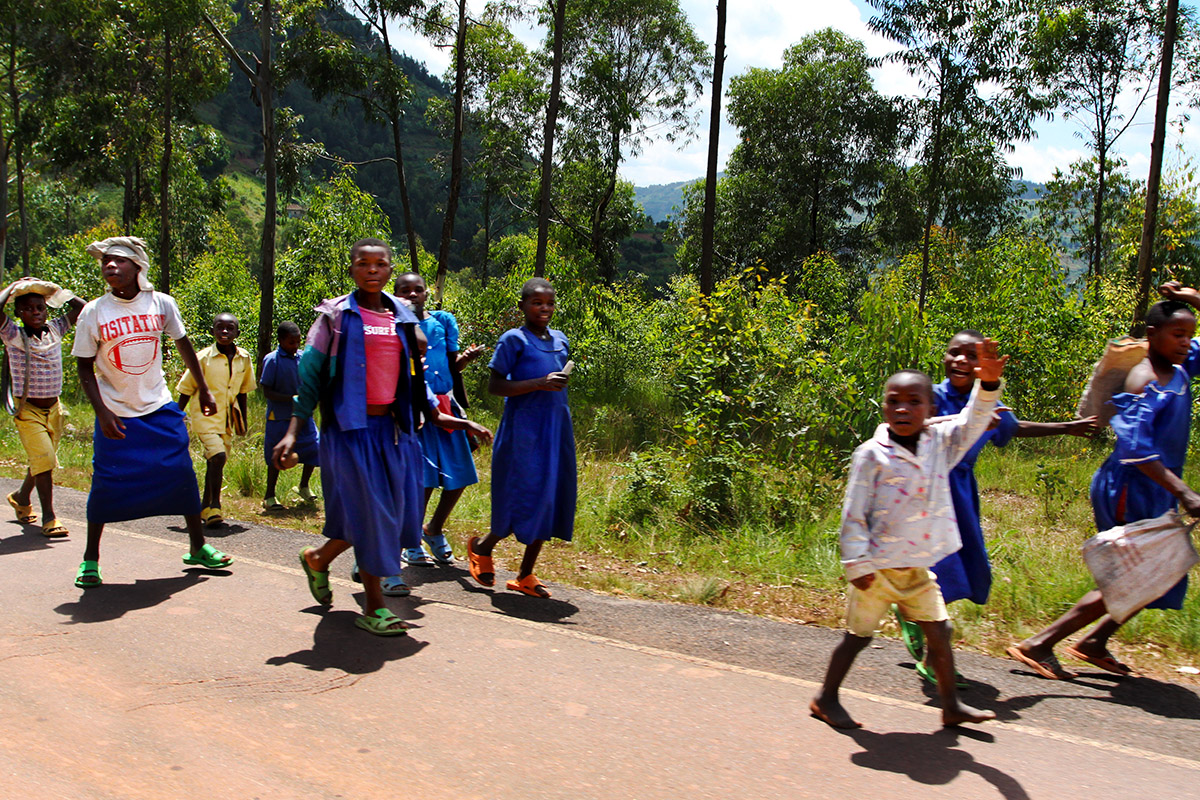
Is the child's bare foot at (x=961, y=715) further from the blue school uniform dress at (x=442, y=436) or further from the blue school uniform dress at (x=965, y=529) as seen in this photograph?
the blue school uniform dress at (x=442, y=436)

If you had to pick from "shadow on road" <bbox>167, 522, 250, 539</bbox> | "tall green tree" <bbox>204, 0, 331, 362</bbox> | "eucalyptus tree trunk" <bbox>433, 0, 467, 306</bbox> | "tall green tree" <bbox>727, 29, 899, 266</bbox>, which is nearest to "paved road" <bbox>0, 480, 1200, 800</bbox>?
"shadow on road" <bbox>167, 522, 250, 539</bbox>

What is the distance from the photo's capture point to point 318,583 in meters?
5.39

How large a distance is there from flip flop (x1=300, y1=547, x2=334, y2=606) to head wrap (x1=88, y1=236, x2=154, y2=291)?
208 centimetres

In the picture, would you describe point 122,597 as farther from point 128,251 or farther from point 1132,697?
point 1132,697

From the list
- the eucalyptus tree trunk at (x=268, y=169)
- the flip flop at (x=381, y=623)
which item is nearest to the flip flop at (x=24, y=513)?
the flip flop at (x=381, y=623)

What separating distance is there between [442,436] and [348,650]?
2354mm

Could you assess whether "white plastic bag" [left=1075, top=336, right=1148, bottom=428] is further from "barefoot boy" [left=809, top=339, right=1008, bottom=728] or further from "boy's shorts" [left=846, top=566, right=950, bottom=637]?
"boy's shorts" [left=846, top=566, right=950, bottom=637]

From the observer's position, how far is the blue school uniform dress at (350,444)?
4.95 metres

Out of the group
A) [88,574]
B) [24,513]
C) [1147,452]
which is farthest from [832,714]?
[24,513]

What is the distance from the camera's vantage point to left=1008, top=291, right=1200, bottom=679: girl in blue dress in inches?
181

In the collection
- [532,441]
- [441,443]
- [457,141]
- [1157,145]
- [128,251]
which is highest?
[457,141]

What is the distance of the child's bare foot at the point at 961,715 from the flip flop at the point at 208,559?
15.3 feet

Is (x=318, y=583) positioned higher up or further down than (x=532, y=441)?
further down

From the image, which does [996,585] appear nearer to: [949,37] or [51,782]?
[51,782]
